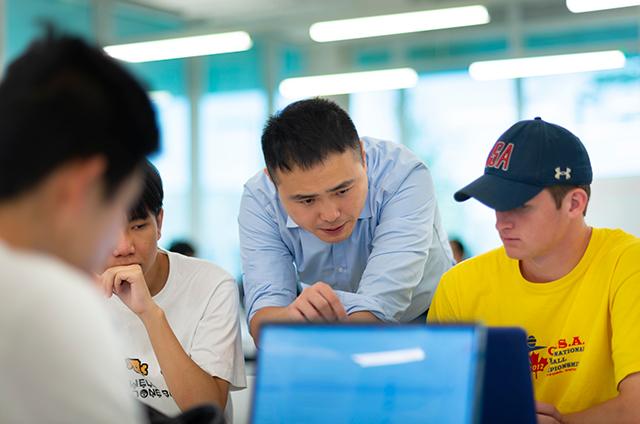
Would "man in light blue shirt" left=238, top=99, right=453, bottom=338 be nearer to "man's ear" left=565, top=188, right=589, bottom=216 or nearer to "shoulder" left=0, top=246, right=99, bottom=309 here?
"man's ear" left=565, top=188, right=589, bottom=216

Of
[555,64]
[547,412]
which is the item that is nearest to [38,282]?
[547,412]

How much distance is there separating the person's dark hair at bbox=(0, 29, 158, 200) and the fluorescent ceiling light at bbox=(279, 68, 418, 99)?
7.58 m

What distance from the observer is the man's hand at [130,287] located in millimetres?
2123

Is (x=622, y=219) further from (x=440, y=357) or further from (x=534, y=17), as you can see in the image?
(x=440, y=357)

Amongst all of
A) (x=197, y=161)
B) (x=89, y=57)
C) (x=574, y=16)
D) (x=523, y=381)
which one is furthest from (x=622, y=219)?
(x=89, y=57)

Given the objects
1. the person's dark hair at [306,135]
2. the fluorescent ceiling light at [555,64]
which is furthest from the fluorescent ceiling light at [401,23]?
the person's dark hair at [306,135]

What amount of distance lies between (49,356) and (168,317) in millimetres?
1453

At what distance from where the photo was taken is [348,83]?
342 inches

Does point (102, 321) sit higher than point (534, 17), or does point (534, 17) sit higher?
point (534, 17)

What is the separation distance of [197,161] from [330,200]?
7.53 m

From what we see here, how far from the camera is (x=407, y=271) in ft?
7.60

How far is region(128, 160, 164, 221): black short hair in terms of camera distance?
2.22m

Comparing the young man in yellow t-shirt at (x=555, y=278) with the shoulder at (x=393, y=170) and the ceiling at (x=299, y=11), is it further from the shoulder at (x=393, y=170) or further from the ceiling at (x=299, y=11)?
the ceiling at (x=299, y=11)

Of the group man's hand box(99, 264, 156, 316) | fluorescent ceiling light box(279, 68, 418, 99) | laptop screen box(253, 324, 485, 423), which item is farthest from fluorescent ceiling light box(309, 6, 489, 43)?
laptop screen box(253, 324, 485, 423)
